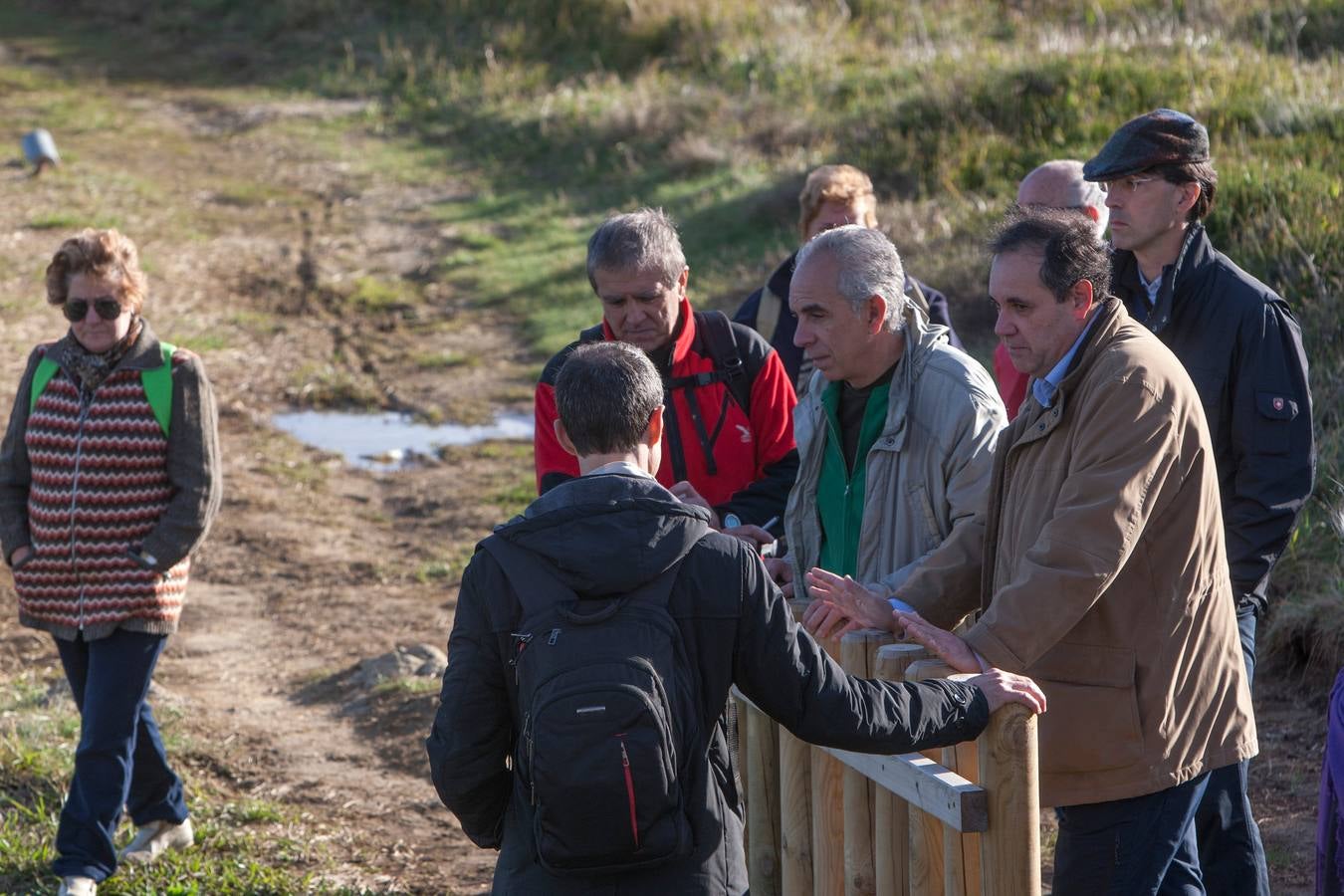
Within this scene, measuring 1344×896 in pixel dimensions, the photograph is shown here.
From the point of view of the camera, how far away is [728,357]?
4430 millimetres

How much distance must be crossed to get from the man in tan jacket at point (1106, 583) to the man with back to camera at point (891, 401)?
43 cm

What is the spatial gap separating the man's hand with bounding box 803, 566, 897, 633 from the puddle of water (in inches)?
295

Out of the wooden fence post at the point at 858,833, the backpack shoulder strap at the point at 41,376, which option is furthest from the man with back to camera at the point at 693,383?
the backpack shoulder strap at the point at 41,376

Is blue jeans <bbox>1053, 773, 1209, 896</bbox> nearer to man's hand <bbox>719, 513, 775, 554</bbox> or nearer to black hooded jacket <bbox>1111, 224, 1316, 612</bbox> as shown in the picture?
black hooded jacket <bbox>1111, 224, 1316, 612</bbox>

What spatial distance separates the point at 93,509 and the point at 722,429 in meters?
2.12

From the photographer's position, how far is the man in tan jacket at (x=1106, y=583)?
302cm

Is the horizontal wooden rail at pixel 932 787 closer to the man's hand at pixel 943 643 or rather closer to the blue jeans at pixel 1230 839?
the man's hand at pixel 943 643

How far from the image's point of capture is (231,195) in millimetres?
17391

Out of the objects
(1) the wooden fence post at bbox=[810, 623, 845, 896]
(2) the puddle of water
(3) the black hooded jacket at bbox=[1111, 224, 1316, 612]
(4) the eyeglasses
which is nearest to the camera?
(1) the wooden fence post at bbox=[810, 623, 845, 896]

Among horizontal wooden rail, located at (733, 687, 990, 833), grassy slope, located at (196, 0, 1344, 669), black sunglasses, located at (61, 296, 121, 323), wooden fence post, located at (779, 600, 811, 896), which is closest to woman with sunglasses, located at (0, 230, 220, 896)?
black sunglasses, located at (61, 296, 121, 323)

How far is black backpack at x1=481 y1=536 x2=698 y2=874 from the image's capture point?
8.28 feet

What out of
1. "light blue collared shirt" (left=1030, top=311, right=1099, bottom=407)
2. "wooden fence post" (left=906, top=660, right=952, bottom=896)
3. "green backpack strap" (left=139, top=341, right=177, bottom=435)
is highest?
"light blue collared shirt" (left=1030, top=311, right=1099, bottom=407)

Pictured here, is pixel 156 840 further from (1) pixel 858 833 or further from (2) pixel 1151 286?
(2) pixel 1151 286

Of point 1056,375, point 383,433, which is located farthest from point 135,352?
point 383,433
